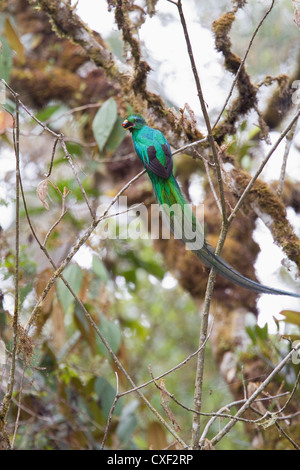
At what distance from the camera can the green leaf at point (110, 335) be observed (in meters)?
3.08

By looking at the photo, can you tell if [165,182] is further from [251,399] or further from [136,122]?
[251,399]

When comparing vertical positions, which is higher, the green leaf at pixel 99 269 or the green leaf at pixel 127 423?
the green leaf at pixel 99 269

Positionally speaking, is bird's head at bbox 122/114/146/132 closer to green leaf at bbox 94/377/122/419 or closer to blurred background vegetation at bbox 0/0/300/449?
blurred background vegetation at bbox 0/0/300/449

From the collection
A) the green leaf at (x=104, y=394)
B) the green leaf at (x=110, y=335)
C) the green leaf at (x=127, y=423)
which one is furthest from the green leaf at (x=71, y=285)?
the green leaf at (x=127, y=423)

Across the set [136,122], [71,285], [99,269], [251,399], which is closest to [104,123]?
[136,122]

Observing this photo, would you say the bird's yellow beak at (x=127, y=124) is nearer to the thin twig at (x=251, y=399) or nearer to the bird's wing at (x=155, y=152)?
the bird's wing at (x=155, y=152)

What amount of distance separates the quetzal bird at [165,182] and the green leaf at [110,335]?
1066 millimetres

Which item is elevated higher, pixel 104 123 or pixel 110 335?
pixel 104 123

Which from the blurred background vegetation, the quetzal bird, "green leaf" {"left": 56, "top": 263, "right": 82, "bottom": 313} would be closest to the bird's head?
the quetzal bird

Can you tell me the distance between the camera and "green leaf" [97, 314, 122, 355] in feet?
10.1

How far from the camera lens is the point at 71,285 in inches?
119

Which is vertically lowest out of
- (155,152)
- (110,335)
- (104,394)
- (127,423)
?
(127,423)

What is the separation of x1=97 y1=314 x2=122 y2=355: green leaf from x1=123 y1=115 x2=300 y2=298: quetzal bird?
1066 mm

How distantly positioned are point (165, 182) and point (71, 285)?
977mm
